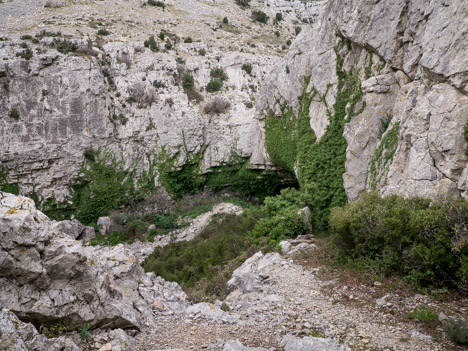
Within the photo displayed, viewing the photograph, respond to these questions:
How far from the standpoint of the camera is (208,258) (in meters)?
13.7

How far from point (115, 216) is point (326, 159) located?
1426cm

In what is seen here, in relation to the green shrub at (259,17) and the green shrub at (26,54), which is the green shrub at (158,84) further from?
the green shrub at (259,17)

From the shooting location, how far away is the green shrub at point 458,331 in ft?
16.2

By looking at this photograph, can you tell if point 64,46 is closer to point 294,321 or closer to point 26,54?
point 26,54

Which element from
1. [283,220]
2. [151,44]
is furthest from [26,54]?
[283,220]

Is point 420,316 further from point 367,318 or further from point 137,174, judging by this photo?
point 137,174

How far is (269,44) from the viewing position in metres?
33.4

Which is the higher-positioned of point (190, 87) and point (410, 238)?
point (190, 87)

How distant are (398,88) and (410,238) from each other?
7.14 metres

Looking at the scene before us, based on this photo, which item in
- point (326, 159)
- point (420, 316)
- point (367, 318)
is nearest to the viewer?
point (420, 316)

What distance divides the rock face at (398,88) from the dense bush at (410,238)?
1.41 meters

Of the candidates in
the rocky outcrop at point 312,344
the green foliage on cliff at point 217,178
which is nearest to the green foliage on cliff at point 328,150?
the green foliage on cliff at point 217,178

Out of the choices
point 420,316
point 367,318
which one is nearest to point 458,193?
point 420,316

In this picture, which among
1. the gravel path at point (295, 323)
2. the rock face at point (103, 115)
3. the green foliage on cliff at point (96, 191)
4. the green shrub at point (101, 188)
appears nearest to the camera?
the gravel path at point (295, 323)
